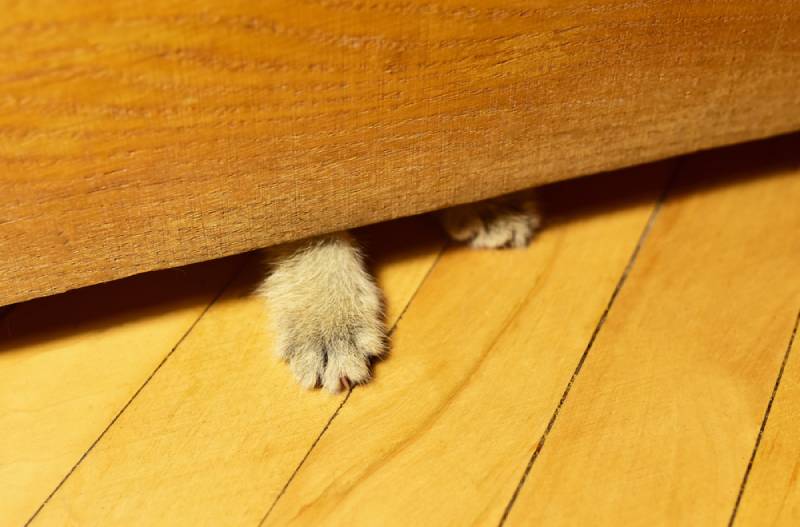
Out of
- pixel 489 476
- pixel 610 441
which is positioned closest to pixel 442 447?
pixel 489 476

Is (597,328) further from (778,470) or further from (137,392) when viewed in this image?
(137,392)

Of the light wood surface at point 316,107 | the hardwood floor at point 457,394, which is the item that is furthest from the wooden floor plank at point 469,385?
the light wood surface at point 316,107

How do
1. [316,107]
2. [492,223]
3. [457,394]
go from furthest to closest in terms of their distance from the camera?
[492,223] → [457,394] → [316,107]

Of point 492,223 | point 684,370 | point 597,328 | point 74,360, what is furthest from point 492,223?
point 74,360

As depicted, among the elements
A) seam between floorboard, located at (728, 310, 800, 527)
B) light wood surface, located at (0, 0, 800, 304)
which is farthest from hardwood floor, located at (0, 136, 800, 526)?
light wood surface, located at (0, 0, 800, 304)

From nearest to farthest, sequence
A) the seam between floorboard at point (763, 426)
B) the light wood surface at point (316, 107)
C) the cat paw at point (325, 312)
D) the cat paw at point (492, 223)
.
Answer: the light wood surface at point (316, 107)
the seam between floorboard at point (763, 426)
the cat paw at point (325, 312)
the cat paw at point (492, 223)

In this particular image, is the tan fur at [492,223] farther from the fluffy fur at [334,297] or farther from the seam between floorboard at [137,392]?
the seam between floorboard at [137,392]
